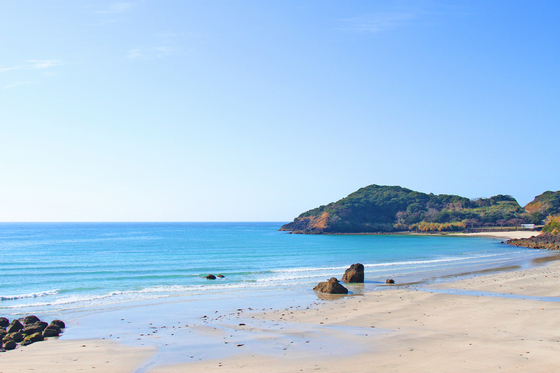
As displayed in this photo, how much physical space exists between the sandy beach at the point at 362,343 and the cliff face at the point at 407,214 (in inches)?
4554

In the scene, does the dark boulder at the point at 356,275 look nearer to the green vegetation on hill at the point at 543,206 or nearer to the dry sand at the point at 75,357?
the dry sand at the point at 75,357

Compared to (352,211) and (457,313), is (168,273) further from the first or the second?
(352,211)

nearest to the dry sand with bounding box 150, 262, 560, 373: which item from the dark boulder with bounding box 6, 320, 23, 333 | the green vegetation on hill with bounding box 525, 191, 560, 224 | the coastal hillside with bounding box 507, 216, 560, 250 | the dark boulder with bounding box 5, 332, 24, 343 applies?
the dark boulder with bounding box 5, 332, 24, 343

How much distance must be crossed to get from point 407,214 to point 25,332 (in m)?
145

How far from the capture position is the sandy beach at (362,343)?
395 inches

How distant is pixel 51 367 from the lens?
10.3 metres

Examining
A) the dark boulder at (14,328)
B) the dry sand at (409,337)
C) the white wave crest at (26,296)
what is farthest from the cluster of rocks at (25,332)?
the white wave crest at (26,296)

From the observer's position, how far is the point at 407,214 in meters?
147

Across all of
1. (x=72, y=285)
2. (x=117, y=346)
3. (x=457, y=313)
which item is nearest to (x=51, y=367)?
(x=117, y=346)

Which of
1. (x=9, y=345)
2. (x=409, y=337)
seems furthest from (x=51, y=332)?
(x=409, y=337)

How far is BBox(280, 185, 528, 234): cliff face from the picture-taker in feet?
437

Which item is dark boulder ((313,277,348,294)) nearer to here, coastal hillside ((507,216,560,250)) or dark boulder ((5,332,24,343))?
dark boulder ((5,332,24,343))

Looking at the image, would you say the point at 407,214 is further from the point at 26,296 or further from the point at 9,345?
the point at 9,345

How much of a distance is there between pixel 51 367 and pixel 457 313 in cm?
1535
